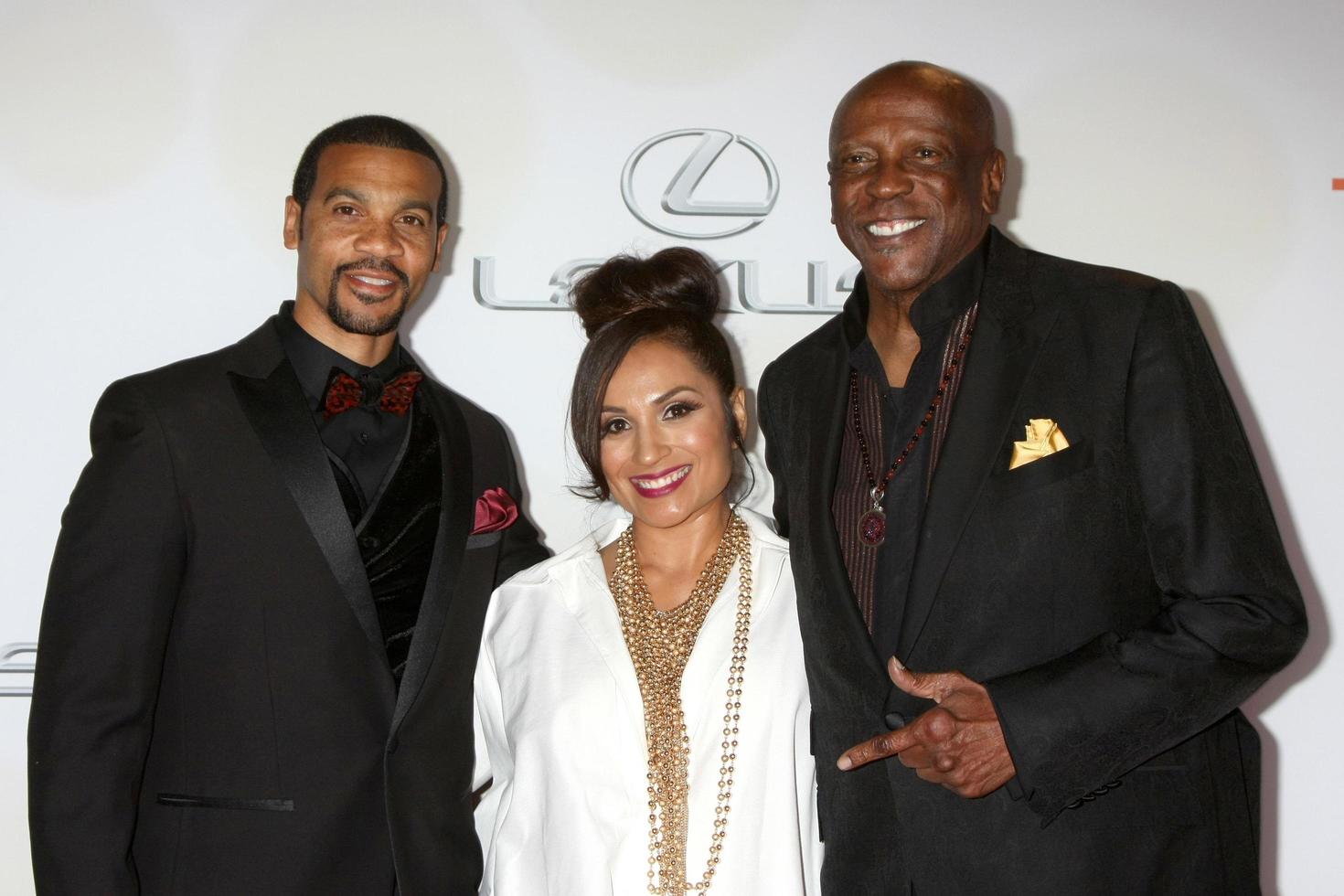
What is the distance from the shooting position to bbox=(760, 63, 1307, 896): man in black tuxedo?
6.25 ft

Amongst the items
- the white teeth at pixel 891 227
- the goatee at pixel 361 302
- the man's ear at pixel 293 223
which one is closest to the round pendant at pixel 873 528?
the white teeth at pixel 891 227

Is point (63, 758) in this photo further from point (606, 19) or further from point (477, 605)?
point (606, 19)

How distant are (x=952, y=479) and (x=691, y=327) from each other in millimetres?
820

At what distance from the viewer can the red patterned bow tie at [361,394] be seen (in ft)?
8.21

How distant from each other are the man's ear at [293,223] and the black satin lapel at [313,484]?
1.38 feet

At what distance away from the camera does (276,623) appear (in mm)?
2359

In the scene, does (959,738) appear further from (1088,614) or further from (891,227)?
(891,227)

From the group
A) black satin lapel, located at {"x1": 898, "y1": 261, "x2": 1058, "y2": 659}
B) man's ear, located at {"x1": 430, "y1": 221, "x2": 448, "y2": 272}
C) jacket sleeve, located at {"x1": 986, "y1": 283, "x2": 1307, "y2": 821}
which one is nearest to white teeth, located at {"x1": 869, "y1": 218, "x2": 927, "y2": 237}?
black satin lapel, located at {"x1": 898, "y1": 261, "x2": 1058, "y2": 659}

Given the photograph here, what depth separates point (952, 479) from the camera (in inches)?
80.3

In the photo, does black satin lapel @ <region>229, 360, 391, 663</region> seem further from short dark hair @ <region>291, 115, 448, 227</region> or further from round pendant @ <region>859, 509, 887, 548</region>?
round pendant @ <region>859, 509, 887, 548</region>

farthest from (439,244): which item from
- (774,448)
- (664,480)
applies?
(774,448)

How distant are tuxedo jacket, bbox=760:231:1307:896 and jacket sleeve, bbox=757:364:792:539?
0.52 metres

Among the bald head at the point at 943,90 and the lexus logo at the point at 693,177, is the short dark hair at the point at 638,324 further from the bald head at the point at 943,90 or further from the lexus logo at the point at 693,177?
the lexus logo at the point at 693,177

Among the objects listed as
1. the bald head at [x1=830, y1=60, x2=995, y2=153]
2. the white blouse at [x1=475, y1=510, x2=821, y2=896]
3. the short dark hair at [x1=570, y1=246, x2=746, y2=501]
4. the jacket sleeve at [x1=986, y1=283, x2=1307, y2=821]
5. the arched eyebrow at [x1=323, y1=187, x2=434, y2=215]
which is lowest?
Answer: the white blouse at [x1=475, y1=510, x2=821, y2=896]
